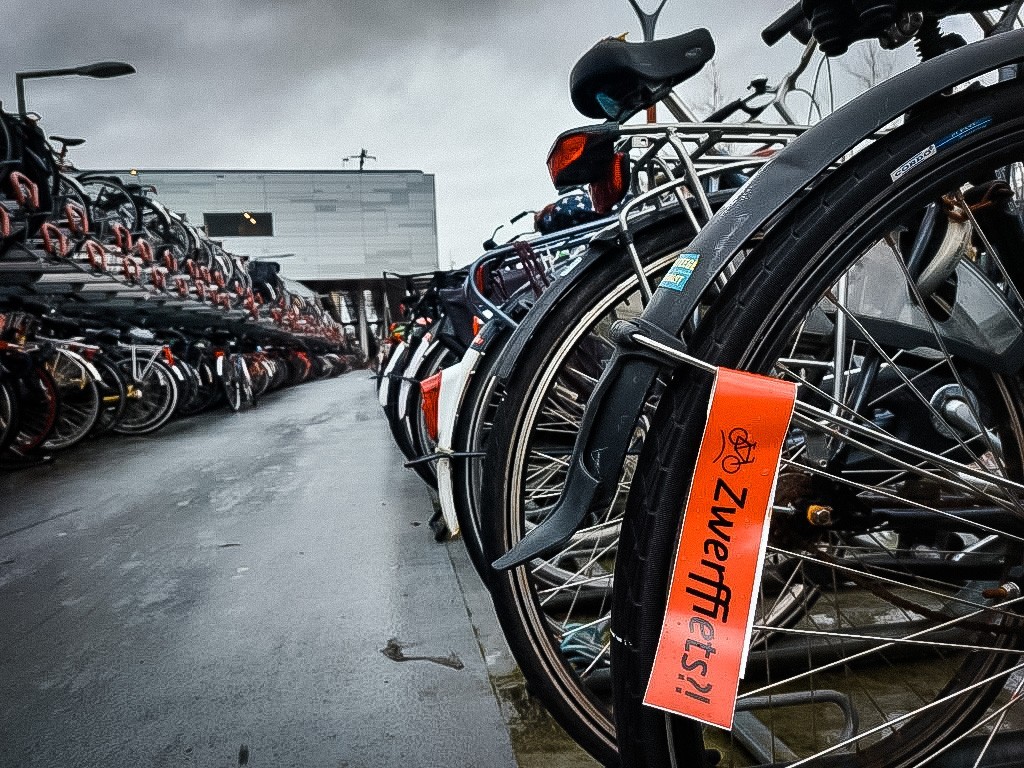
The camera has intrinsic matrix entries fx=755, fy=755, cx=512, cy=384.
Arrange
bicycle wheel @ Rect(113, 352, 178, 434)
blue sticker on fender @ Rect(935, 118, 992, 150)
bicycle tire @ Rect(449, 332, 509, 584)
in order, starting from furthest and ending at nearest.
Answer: bicycle wheel @ Rect(113, 352, 178, 434)
bicycle tire @ Rect(449, 332, 509, 584)
blue sticker on fender @ Rect(935, 118, 992, 150)

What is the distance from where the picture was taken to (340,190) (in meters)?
32.6

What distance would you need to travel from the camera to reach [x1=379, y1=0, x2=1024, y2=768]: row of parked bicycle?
0.78 meters

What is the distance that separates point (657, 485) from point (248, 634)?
1.68m

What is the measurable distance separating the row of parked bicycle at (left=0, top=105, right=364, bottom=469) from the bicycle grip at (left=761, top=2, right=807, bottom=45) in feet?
17.2

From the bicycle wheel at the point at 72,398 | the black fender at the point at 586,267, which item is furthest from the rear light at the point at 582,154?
the bicycle wheel at the point at 72,398

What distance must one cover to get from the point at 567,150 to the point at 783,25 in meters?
0.71

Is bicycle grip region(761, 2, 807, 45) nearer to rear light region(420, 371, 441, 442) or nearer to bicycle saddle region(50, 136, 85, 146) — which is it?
rear light region(420, 371, 441, 442)

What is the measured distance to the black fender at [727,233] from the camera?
2.77ft

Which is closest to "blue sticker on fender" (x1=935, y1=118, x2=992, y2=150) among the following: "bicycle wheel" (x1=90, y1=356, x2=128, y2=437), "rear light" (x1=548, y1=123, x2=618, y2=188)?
"rear light" (x1=548, y1=123, x2=618, y2=188)

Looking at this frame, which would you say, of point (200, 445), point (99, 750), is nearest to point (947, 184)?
point (99, 750)

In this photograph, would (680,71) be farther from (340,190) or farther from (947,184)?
(340,190)

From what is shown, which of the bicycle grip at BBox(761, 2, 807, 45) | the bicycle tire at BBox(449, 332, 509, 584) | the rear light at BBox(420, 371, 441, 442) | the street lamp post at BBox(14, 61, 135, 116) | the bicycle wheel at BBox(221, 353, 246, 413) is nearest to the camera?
the bicycle grip at BBox(761, 2, 807, 45)

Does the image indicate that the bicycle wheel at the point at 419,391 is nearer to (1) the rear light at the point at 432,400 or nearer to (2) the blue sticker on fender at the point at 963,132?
(1) the rear light at the point at 432,400

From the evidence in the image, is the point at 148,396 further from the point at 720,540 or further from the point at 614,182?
the point at 720,540
